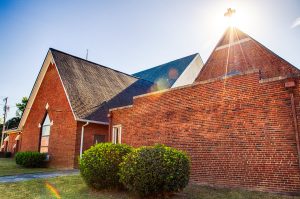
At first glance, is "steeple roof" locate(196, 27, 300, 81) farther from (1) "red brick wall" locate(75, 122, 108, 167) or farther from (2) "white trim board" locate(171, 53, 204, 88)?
(2) "white trim board" locate(171, 53, 204, 88)

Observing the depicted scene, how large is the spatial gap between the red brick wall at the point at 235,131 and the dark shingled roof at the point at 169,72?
1200cm

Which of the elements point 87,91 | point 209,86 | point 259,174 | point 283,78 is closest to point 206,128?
point 209,86

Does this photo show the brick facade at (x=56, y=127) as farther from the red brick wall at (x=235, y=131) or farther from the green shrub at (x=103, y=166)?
the green shrub at (x=103, y=166)

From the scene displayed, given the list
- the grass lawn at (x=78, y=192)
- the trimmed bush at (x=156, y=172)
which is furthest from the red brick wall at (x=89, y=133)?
the trimmed bush at (x=156, y=172)

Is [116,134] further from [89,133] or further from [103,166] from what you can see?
[103,166]

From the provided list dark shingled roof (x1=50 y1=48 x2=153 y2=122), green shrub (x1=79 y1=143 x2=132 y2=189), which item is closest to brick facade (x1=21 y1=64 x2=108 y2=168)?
dark shingled roof (x1=50 y1=48 x2=153 y2=122)

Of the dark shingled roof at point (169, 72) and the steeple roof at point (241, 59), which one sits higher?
the dark shingled roof at point (169, 72)

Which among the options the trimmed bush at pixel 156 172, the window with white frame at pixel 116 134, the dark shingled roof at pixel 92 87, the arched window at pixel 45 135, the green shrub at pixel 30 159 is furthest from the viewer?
the arched window at pixel 45 135

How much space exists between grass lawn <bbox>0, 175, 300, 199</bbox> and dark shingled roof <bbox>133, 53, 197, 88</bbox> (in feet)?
48.6

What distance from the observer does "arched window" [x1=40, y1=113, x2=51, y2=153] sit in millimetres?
17250

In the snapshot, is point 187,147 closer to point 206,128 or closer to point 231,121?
point 206,128

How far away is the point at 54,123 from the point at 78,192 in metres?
10.2

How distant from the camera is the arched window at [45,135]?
56.6 ft

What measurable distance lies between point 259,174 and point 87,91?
12895 millimetres
